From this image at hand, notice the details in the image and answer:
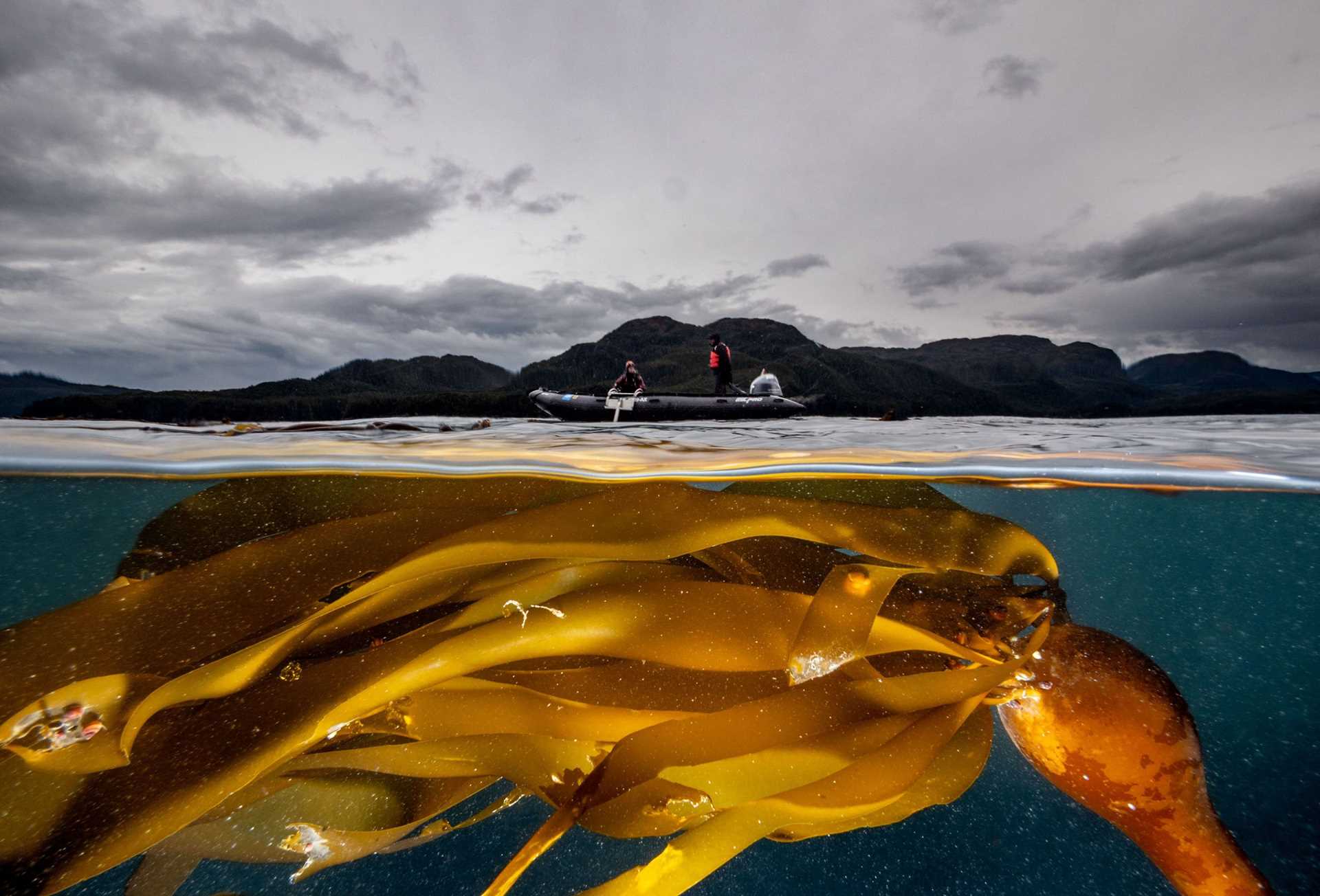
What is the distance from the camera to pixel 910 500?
8.47 ft

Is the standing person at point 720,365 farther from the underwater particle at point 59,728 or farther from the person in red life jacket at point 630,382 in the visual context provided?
the underwater particle at point 59,728

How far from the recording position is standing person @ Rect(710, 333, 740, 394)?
19.0 meters

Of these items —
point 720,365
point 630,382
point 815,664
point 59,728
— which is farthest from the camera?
point 720,365

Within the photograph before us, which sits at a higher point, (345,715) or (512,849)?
(345,715)

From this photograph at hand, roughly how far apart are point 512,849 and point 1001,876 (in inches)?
94.9

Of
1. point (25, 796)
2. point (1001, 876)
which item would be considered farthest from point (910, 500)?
point (25, 796)

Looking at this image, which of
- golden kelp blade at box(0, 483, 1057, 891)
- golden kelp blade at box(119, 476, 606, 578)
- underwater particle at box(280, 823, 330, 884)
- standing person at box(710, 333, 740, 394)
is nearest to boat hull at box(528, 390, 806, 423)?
standing person at box(710, 333, 740, 394)

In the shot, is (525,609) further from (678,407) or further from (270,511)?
(678,407)

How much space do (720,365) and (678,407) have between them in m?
6.36

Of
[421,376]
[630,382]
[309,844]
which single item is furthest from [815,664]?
[421,376]

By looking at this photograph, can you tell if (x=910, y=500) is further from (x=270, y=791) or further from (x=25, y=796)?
(x=25, y=796)

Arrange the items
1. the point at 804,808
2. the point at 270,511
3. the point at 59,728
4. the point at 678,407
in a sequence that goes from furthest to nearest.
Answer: the point at 678,407 → the point at 270,511 → the point at 804,808 → the point at 59,728

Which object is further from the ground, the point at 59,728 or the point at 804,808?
the point at 59,728

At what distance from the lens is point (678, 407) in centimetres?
1377
